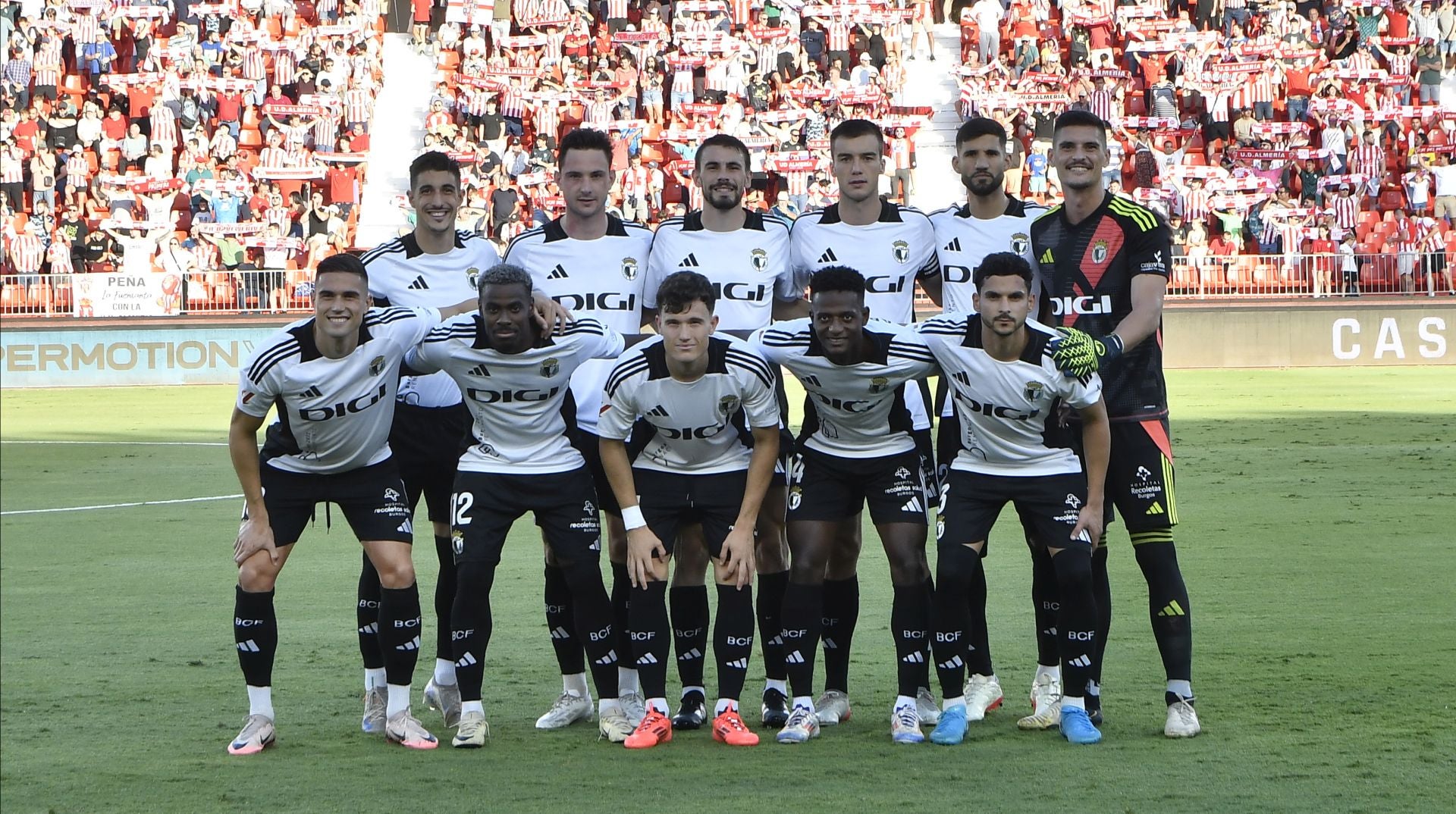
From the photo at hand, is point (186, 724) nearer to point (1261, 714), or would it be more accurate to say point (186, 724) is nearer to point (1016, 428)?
point (1016, 428)

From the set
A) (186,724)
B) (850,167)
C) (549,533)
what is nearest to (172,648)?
(186,724)

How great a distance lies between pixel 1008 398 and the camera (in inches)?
246

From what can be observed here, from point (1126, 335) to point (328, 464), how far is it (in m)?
3.09

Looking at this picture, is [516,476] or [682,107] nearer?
[516,476]

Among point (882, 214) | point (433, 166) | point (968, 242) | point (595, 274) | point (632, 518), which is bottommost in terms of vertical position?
point (632, 518)

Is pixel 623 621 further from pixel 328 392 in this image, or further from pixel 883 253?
pixel 883 253

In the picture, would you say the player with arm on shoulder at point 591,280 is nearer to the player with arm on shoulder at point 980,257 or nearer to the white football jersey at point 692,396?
the white football jersey at point 692,396

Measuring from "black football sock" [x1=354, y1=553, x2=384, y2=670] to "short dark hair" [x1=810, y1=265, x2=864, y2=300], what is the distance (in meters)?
2.15

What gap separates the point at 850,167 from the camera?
717 centimetres

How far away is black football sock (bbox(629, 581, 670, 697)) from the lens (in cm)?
645

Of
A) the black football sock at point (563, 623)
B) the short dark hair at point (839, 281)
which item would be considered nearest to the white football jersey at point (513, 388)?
the black football sock at point (563, 623)

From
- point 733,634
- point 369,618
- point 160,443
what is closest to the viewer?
point 733,634

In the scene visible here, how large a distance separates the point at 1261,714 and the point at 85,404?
799 inches

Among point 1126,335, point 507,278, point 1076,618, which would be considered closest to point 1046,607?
point 1076,618
